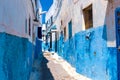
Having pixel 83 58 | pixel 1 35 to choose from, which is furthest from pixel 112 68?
pixel 1 35

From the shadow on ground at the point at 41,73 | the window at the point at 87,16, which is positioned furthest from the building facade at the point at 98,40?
the shadow on ground at the point at 41,73

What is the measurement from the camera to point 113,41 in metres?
7.42

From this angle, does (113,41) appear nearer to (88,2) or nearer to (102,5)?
(102,5)

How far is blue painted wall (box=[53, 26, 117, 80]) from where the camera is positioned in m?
7.61

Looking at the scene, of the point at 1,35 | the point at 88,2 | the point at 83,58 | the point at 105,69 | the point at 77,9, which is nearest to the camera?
the point at 1,35

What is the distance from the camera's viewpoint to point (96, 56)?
908 centimetres

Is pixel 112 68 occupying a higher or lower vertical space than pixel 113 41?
lower

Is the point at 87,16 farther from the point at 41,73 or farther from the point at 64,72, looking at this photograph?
the point at 41,73

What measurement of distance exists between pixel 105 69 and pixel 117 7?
2.27m

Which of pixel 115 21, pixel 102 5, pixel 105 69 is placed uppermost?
pixel 102 5

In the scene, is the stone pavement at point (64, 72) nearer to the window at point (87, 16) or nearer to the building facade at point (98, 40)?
the building facade at point (98, 40)

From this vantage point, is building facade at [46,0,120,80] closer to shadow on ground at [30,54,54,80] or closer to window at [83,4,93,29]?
window at [83,4,93,29]

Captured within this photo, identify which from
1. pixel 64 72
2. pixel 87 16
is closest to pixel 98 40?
pixel 87 16

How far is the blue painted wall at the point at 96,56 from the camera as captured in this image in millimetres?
7605
